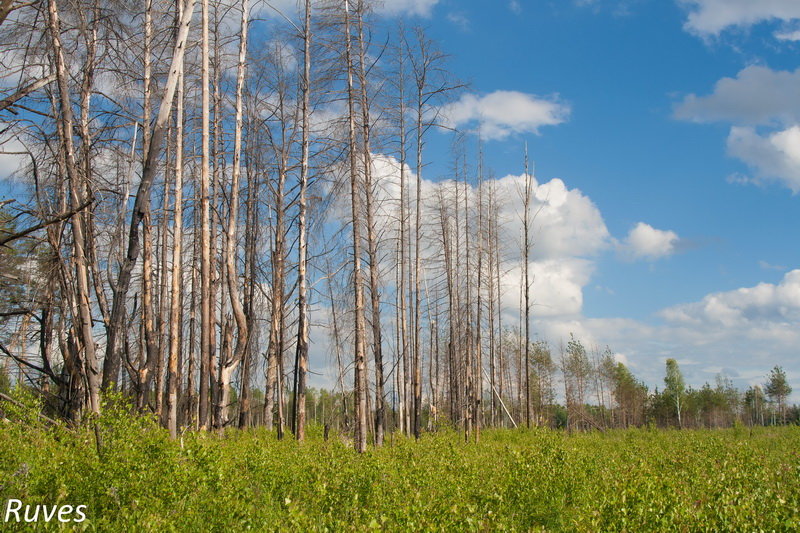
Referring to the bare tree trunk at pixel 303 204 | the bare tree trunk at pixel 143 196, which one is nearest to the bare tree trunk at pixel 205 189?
the bare tree trunk at pixel 303 204

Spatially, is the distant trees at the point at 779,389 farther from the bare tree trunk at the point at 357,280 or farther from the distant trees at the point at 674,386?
the bare tree trunk at the point at 357,280

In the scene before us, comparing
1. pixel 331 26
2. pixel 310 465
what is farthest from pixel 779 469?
pixel 331 26

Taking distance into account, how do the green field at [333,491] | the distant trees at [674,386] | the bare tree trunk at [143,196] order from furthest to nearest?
the distant trees at [674,386], the bare tree trunk at [143,196], the green field at [333,491]

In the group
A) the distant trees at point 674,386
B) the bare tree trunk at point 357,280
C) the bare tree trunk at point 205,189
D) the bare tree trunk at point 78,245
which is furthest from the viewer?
the distant trees at point 674,386

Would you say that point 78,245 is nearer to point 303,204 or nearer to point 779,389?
point 303,204

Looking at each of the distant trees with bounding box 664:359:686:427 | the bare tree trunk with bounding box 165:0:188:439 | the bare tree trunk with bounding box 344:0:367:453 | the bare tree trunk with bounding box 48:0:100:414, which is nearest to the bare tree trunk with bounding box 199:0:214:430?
the bare tree trunk with bounding box 165:0:188:439

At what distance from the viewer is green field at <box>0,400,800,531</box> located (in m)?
5.39

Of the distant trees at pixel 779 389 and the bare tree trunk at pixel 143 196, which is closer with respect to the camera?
the bare tree trunk at pixel 143 196

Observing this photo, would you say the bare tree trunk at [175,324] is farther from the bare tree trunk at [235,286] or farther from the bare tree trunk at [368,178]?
the bare tree trunk at [368,178]

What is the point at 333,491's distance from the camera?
6.99 meters

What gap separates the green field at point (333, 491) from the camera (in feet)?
17.7

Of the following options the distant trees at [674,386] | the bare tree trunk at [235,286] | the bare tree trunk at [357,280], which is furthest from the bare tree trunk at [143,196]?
the distant trees at [674,386]

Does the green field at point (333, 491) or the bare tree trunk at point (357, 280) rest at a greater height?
the bare tree trunk at point (357, 280)

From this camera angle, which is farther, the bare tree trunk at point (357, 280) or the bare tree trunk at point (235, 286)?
the bare tree trunk at point (235, 286)
